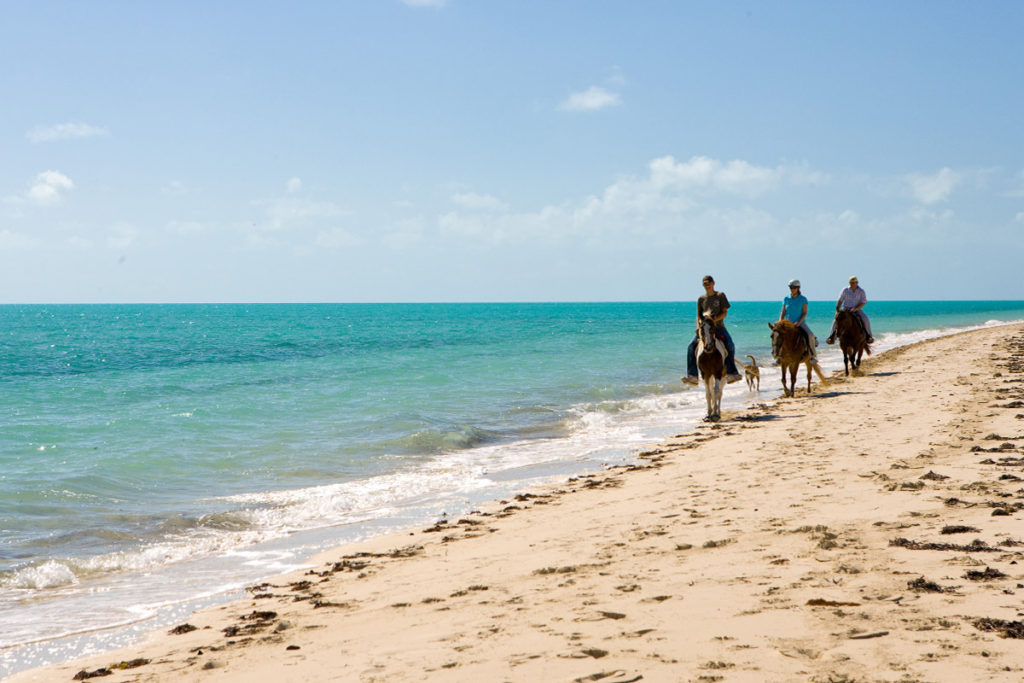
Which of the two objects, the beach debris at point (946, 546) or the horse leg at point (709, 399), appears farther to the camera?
the horse leg at point (709, 399)

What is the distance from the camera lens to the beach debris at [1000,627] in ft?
12.5

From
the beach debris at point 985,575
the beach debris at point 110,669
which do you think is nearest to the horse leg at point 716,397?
the beach debris at point 985,575

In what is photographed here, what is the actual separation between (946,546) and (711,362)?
9.50 meters

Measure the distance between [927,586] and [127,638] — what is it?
17.6 ft

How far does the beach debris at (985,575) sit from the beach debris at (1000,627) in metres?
0.69

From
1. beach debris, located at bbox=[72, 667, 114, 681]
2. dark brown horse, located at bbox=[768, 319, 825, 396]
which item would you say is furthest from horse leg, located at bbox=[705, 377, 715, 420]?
beach debris, located at bbox=[72, 667, 114, 681]

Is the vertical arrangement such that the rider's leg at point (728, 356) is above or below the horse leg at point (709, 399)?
above

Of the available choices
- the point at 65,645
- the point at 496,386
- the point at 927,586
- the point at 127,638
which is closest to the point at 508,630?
the point at 927,586

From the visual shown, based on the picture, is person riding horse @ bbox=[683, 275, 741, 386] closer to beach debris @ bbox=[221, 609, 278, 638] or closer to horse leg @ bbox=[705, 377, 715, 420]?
horse leg @ bbox=[705, 377, 715, 420]

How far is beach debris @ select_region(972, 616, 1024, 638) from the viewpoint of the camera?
3808 millimetres

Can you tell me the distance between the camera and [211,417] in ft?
63.7

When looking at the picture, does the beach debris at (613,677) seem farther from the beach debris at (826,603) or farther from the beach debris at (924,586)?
the beach debris at (924,586)

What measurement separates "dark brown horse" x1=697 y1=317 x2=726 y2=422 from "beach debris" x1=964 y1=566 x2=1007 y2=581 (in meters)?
9.71

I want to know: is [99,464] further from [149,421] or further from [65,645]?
[65,645]
